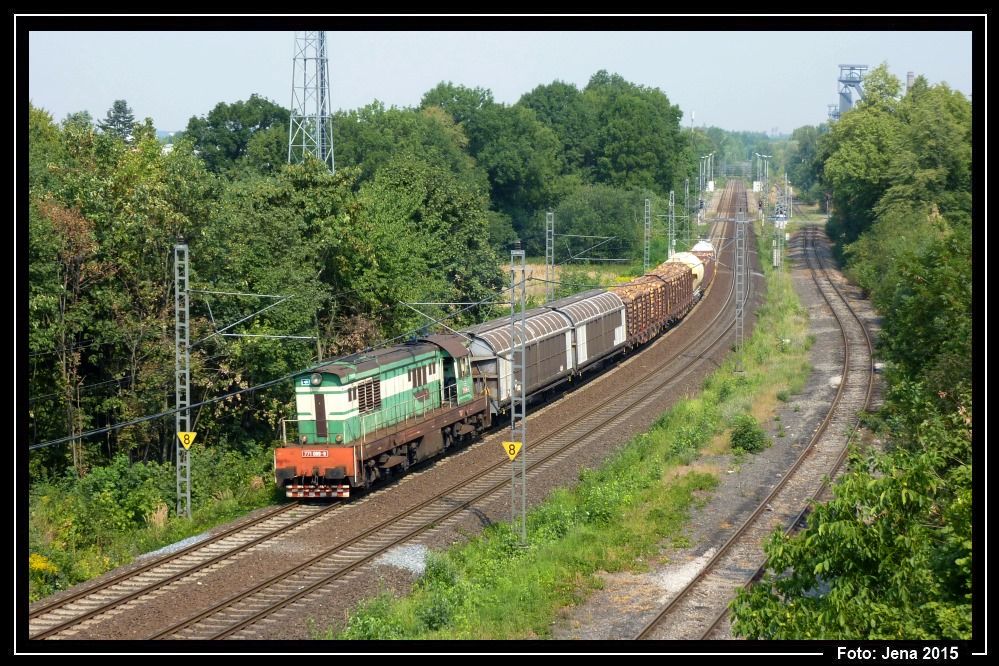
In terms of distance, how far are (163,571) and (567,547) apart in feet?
28.4

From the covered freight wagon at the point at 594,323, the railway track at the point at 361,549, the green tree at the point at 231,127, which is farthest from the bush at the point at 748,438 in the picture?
the green tree at the point at 231,127

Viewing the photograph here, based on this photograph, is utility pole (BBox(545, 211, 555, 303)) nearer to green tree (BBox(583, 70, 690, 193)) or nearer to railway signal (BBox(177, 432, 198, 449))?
railway signal (BBox(177, 432, 198, 449))

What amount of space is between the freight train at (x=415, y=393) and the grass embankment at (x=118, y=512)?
2.37m

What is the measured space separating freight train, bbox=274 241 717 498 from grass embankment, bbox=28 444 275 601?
2374mm

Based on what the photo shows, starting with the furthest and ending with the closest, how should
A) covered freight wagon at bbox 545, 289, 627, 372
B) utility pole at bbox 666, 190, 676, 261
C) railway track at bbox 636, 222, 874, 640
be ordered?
utility pole at bbox 666, 190, 676, 261, covered freight wagon at bbox 545, 289, 627, 372, railway track at bbox 636, 222, 874, 640

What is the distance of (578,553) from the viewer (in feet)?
70.8

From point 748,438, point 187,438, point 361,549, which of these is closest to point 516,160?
point 748,438

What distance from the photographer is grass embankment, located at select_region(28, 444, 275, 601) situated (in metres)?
22.8

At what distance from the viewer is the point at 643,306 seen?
2029 inches

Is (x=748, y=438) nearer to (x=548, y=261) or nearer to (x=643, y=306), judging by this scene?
(x=643, y=306)

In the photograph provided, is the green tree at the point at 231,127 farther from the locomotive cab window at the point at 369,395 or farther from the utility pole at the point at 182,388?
the locomotive cab window at the point at 369,395

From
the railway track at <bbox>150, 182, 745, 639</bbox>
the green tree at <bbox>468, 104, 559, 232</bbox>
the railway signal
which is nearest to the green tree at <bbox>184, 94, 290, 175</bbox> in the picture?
the green tree at <bbox>468, 104, 559, 232</bbox>
